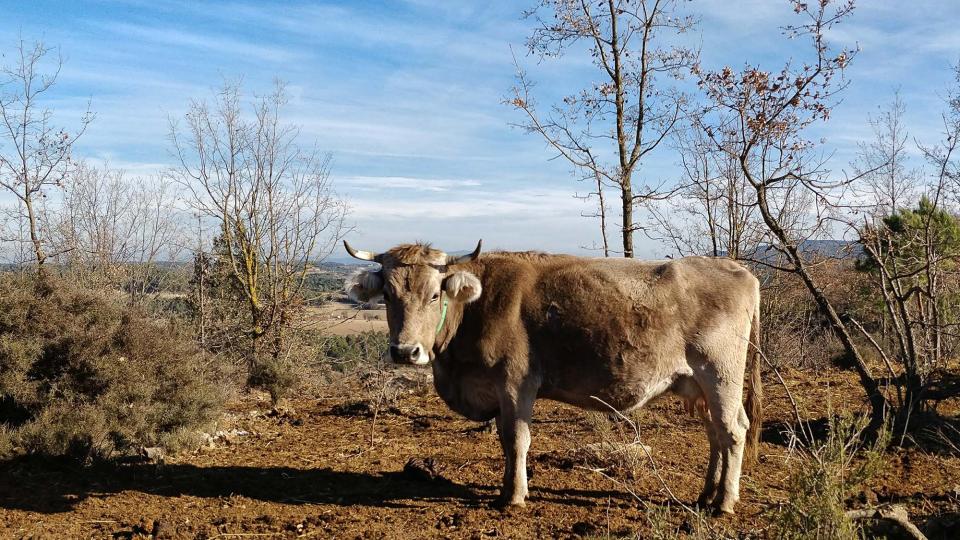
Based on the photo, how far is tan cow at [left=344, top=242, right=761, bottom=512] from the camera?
6020 millimetres

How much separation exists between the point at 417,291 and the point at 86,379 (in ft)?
13.0

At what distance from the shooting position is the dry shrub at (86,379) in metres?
6.93

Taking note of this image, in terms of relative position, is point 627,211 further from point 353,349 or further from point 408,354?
point 353,349

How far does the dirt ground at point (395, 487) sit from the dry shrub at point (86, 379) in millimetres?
345

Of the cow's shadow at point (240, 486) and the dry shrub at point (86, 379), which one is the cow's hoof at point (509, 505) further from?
the dry shrub at point (86, 379)

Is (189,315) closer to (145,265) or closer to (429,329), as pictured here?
(145,265)

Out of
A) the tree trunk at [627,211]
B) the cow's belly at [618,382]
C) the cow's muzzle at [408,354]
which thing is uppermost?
the tree trunk at [627,211]

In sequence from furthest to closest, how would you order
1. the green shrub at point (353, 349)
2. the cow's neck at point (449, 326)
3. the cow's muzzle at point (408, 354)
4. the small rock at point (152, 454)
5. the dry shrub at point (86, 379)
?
the green shrub at point (353, 349), the small rock at point (152, 454), the dry shrub at point (86, 379), the cow's neck at point (449, 326), the cow's muzzle at point (408, 354)

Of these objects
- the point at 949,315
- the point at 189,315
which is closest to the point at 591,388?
the point at 949,315

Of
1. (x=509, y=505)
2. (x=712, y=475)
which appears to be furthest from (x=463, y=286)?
(x=712, y=475)

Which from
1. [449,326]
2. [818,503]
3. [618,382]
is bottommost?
[818,503]

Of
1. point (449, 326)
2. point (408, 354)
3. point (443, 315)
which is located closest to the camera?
point (408, 354)

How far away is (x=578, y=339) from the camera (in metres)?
6.10

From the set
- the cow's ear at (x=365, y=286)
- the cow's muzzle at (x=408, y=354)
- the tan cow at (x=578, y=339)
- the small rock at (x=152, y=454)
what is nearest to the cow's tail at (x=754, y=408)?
the tan cow at (x=578, y=339)
